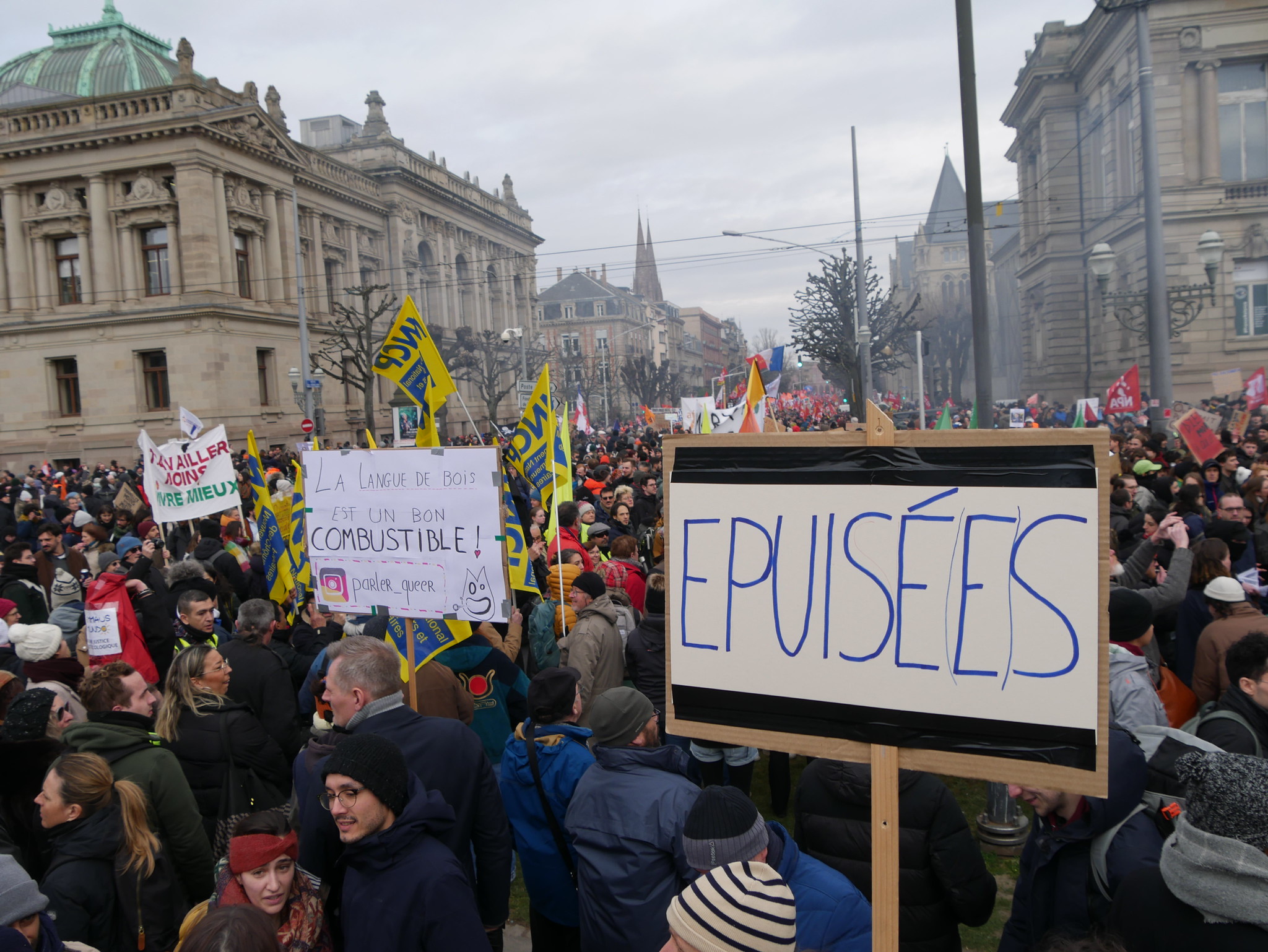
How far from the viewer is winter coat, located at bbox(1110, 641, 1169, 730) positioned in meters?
3.42

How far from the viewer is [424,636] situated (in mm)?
4582

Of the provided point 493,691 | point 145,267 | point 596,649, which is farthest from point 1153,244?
point 145,267

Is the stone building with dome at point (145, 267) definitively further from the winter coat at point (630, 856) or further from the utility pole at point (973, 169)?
the winter coat at point (630, 856)

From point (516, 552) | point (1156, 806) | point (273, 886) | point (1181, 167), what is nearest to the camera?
point (1156, 806)

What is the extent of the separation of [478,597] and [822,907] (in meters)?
2.32

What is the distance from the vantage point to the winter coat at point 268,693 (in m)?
4.78

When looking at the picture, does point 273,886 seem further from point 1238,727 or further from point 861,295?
point 861,295

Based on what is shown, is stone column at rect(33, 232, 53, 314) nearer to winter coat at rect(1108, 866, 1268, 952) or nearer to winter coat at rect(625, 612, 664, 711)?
winter coat at rect(625, 612, 664, 711)

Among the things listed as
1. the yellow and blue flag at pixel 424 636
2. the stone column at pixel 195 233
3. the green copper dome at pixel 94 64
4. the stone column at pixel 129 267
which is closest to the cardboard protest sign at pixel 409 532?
the yellow and blue flag at pixel 424 636

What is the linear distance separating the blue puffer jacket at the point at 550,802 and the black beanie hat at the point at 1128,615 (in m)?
2.35

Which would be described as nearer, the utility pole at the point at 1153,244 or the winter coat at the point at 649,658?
the winter coat at the point at 649,658

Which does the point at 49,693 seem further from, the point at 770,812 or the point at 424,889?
the point at 770,812

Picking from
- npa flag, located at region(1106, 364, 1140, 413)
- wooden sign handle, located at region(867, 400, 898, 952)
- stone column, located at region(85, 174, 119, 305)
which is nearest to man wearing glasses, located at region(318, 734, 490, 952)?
wooden sign handle, located at region(867, 400, 898, 952)

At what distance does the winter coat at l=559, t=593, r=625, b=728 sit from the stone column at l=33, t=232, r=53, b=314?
39132mm
